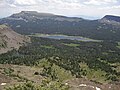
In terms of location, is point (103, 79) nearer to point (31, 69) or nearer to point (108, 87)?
point (31, 69)

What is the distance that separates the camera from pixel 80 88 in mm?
109312

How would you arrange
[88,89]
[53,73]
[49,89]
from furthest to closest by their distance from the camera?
[53,73]
[88,89]
[49,89]

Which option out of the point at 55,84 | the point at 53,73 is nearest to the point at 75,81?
the point at 55,84

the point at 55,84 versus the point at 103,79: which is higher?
the point at 55,84

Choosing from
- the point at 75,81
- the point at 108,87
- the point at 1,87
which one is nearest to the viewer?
the point at 1,87

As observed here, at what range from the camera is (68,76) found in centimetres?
19212

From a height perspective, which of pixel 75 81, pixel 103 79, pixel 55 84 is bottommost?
pixel 103 79

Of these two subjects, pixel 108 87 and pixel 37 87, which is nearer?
pixel 37 87

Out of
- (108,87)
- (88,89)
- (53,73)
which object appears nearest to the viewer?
(88,89)

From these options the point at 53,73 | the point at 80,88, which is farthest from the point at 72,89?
the point at 53,73

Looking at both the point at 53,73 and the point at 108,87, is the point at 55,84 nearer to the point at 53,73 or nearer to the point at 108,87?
the point at 108,87

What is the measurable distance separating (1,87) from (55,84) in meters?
19.2

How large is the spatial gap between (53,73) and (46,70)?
732cm

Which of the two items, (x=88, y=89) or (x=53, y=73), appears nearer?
(x=88, y=89)
